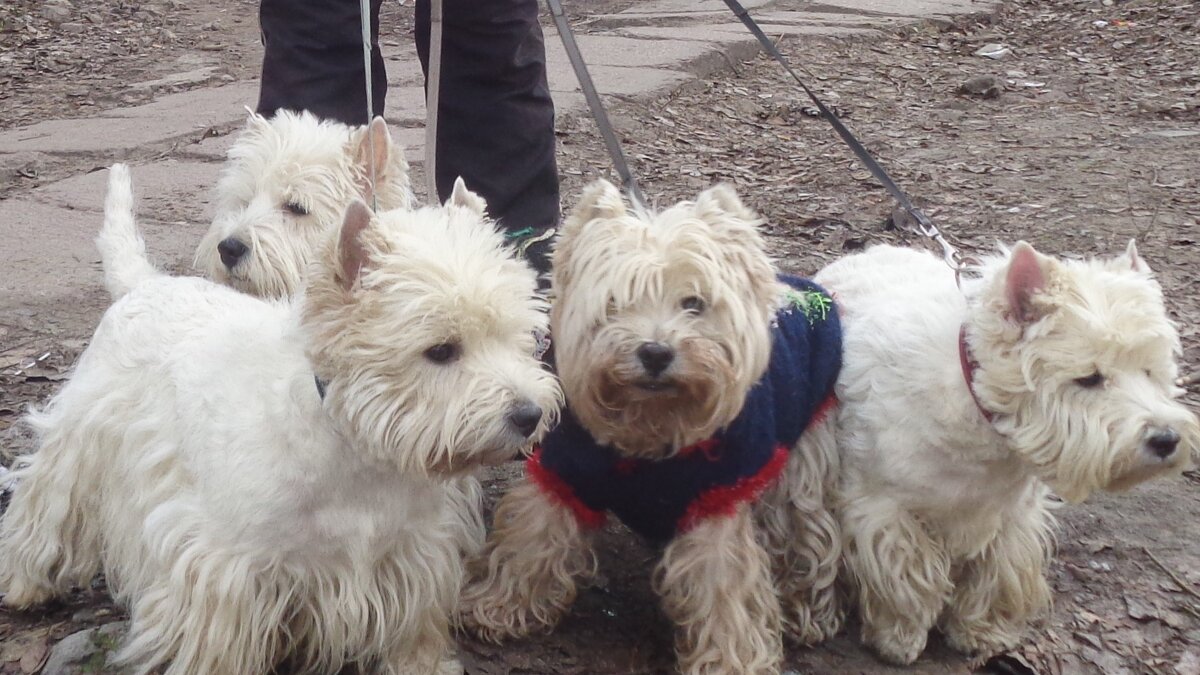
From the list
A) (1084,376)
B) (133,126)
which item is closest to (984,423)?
(1084,376)

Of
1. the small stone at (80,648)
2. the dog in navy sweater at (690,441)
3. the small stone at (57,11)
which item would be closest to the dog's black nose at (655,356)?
the dog in navy sweater at (690,441)

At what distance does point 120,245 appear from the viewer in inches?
139

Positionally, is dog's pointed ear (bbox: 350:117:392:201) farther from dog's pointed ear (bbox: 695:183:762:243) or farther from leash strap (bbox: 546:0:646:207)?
dog's pointed ear (bbox: 695:183:762:243)

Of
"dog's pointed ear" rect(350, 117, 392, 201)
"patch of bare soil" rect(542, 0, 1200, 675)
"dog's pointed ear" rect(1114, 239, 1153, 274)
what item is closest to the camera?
"dog's pointed ear" rect(1114, 239, 1153, 274)

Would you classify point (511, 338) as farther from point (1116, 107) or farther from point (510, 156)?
point (1116, 107)

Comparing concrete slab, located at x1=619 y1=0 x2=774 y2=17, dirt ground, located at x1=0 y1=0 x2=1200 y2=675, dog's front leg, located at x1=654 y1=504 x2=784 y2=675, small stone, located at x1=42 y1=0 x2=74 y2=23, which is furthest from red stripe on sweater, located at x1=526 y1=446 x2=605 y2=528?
small stone, located at x1=42 y1=0 x2=74 y2=23

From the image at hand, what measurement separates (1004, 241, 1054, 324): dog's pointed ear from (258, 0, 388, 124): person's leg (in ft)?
7.42

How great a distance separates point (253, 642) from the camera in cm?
267

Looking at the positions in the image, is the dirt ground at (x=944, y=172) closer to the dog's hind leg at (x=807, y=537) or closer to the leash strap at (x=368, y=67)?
the dog's hind leg at (x=807, y=537)

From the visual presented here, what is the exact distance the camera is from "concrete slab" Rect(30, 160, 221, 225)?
604cm

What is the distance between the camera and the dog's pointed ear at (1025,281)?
2736mm

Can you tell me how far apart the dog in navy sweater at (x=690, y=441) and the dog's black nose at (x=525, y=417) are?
0.96 ft

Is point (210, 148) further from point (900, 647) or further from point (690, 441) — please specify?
Result: point (900, 647)

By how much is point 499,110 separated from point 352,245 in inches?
72.8
